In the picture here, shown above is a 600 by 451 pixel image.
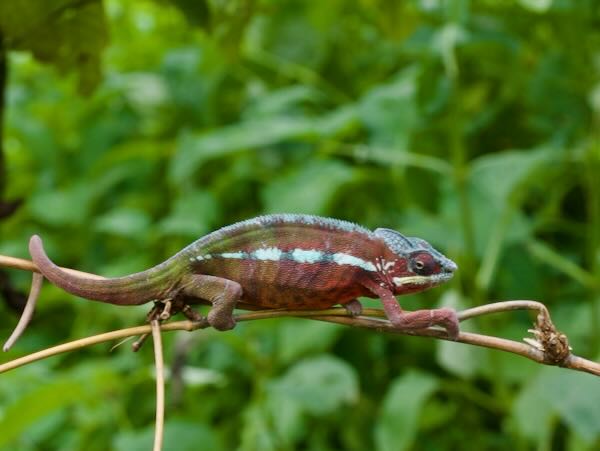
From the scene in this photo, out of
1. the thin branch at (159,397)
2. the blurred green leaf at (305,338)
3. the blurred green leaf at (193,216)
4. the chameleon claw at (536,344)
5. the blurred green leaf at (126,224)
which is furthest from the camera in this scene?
the blurred green leaf at (126,224)

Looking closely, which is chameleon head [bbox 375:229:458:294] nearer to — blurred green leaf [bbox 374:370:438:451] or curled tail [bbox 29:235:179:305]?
curled tail [bbox 29:235:179:305]

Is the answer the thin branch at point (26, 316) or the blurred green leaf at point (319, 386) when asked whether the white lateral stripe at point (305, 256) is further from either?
the blurred green leaf at point (319, 386)

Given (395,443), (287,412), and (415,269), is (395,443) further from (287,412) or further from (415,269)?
(415,269)

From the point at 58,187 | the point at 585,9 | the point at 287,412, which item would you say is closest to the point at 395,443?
the point at 287,412

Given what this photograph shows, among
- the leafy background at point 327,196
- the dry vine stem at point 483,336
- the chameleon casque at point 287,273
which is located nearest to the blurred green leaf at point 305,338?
the leafy background at point 327,196

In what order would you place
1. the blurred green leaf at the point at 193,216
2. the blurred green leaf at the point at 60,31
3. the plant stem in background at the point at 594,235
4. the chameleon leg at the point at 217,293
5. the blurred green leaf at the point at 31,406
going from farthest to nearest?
1. the blurred green leaf at the point at 193,216
2. the plant stem in background at the point at 594,235
3. the blurred green leaf at the point at 31,406
4. the blurred green leaf at the point at 60,31
5. the chameleon leg at the point at 217,293

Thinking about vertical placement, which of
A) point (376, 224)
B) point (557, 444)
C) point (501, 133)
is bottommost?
point (557, 444)

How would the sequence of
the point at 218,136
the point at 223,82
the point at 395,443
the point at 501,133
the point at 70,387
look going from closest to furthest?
the point at 70,387
the point at 395,443
the point at 218,136
the point at 501,133
the point at 223,82

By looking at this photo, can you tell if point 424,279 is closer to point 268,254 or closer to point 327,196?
point 268,254
